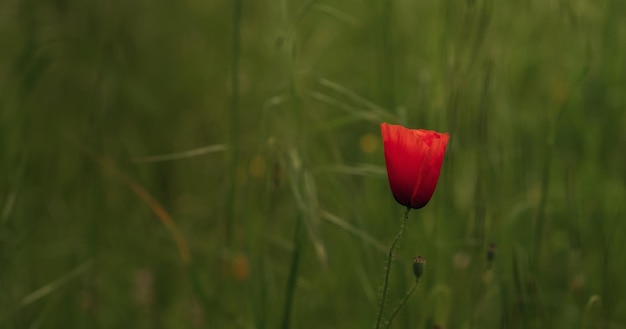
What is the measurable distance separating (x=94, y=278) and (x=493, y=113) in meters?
1.02

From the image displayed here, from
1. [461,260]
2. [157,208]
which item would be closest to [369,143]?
[461,260]

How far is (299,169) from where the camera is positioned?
58.5 inches

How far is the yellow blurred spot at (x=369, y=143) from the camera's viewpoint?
2318mm

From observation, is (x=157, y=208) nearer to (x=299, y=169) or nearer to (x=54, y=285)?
(x=54, y=285)

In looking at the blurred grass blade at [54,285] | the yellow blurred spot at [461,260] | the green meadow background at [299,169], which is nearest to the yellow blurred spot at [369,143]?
the green meadow background at [299,169]

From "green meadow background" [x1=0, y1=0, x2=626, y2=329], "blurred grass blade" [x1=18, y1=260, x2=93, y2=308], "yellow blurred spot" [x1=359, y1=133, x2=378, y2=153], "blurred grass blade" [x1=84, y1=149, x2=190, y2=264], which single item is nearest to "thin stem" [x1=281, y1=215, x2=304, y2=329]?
"green meadow background" [x1=0, y1=0, x2=626, y2=329]

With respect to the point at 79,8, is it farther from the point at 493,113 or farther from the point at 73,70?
the point at 493,113

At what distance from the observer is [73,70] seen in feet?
9.57

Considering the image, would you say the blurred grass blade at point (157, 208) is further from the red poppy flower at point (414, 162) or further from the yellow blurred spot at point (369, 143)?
the yellow blurred spot at point (369, 143)

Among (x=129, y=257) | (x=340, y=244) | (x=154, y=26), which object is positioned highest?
(x=154, y=26)

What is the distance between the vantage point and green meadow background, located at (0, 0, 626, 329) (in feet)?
5.12

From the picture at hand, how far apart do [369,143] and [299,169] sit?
2.96ft

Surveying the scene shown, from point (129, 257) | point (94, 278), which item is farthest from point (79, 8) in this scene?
point (94, 278)

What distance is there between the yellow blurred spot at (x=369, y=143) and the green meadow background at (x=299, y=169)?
2 centimetres
